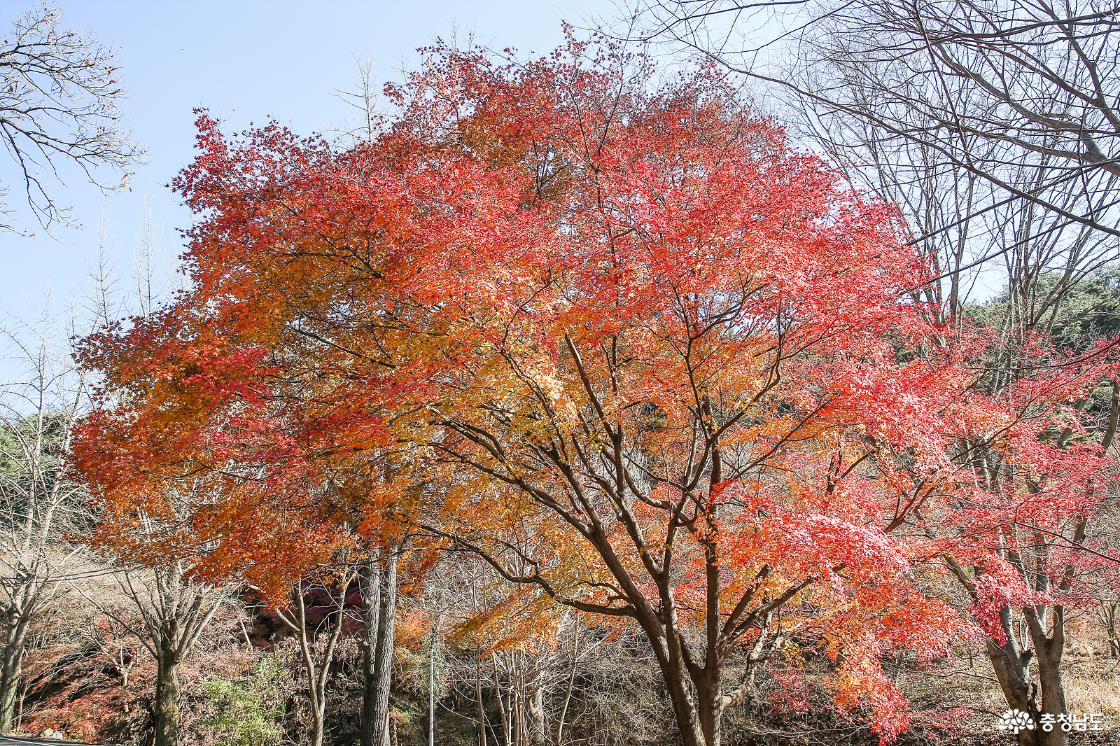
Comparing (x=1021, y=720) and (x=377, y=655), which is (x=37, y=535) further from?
(x=1021, y=720)

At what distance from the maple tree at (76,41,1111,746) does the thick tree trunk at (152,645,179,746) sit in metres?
3.89

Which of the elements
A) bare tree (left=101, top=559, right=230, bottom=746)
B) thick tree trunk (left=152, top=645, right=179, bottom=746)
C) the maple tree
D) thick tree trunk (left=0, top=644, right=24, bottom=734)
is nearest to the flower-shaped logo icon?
the maple tree

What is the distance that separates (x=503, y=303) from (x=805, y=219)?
3559 millimetres

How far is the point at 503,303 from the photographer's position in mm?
6086

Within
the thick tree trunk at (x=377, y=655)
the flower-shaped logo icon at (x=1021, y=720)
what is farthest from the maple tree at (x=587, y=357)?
the thick tree trunk at (x=377, y=655)

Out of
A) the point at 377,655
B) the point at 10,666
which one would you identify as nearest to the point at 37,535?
the point at 10,666

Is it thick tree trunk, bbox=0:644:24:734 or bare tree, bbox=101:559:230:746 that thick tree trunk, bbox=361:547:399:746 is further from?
thick tree trunk, bbox=0:644:24:734

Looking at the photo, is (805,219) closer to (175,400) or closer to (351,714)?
(175,400)

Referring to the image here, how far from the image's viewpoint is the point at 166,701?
11.8 meters

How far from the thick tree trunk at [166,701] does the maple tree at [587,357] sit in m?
3.89

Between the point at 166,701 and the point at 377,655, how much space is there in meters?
4.32

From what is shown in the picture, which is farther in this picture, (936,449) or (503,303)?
(936,449)

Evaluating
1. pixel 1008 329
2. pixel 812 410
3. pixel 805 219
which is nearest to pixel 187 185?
pixel 805 219

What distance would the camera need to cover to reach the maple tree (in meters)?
6.54
